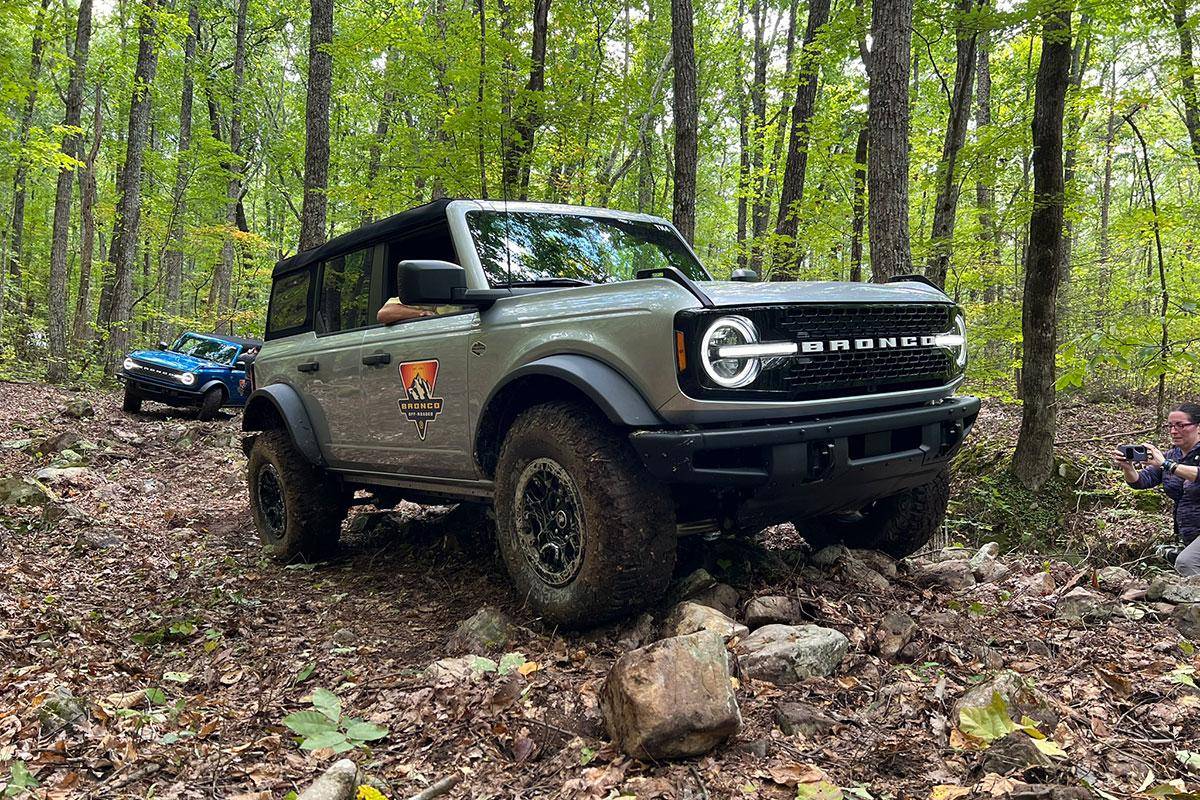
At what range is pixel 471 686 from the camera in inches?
117

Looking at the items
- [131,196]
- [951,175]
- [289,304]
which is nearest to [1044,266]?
[951,175]

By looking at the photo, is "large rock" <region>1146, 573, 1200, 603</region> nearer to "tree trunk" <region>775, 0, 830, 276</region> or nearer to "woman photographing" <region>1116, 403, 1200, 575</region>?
"woman photographing" <region>1116, 403, 1200, 575</region>

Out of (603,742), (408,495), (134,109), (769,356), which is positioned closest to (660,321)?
(769,356)

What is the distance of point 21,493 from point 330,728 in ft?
16.8

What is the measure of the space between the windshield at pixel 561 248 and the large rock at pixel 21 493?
473 cm

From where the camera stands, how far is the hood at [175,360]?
13328 millimetres

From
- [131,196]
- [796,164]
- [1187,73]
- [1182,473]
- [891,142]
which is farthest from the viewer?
[131,196]

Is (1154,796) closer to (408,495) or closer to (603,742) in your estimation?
(603,742)

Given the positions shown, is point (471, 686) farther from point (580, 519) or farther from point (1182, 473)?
point (1182, 473)

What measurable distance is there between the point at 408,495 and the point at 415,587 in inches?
21.4

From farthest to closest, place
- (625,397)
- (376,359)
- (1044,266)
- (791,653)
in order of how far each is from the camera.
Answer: (1044,266), (376,359), (625,397), (791,653)

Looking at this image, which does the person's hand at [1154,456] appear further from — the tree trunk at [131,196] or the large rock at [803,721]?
Result: the tree trunk at [131,196]

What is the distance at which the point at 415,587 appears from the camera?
15.1 ft

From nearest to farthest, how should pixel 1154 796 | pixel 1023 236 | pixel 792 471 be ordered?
pixel 1154 796
pixel 792 471
pixel 1023 236
